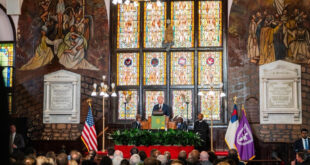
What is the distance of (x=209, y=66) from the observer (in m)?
15.5

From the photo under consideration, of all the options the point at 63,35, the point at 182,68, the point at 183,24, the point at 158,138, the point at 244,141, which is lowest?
the point at 244,141

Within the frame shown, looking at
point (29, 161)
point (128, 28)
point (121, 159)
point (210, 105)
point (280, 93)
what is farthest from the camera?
point (128, 28)

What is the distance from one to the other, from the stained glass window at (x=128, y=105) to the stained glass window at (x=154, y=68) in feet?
2.14

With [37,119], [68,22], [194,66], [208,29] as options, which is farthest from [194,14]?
[37,119]

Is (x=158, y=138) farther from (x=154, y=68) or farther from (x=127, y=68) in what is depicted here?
(x=127, y=68)

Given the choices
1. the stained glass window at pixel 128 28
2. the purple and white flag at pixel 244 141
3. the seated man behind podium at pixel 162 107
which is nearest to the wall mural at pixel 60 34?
the stained glass window at pixel 128 28

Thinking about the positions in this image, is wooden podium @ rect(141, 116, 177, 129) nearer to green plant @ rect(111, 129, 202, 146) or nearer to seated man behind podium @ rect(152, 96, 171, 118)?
green plant @ rect(111, 129, 202, 146)

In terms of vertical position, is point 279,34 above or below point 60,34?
below

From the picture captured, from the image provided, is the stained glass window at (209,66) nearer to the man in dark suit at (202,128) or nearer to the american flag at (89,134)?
the man in dark suit at (202,128)

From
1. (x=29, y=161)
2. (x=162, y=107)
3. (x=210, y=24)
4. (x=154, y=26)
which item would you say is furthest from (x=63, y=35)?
(x=29, y=161)

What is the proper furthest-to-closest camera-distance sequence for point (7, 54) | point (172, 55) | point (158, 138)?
point (7, 54) → point (172, 55) → point (158, 138)

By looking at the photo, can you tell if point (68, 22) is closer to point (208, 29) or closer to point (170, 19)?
point (170, 19)

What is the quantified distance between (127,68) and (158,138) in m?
5.38

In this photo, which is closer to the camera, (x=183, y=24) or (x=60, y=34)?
(x=183, y=24)
